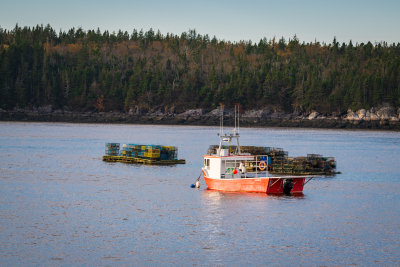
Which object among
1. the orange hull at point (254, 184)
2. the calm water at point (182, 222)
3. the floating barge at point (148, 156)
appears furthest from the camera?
the floating barge at point (148, 156)

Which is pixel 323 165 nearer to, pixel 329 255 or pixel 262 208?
pixel 262 208

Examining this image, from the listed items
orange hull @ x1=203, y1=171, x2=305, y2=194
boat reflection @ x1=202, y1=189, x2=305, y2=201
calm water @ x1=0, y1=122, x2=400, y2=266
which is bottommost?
calm water @ x1=0, y1=122, x2=400, y2=266

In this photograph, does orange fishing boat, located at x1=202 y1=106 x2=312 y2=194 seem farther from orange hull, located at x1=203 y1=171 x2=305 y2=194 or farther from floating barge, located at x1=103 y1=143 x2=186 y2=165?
floating barge, located at x1=103 y1=143 x2=186 y2=165

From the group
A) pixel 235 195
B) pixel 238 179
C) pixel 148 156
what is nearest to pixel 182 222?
pixel 235 195

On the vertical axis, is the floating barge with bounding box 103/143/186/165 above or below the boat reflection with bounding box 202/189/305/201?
above

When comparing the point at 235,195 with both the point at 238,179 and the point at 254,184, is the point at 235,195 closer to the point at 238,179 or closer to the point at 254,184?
the point at 238,179

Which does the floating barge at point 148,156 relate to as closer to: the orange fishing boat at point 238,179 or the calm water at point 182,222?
the calm water at point 182,222

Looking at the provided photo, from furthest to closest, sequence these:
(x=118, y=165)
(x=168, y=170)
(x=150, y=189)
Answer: (x=118, y=165), (x=168, y=170), (x=150, y=189)

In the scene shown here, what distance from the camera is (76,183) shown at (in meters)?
48.7

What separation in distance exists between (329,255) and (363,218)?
10122 mm

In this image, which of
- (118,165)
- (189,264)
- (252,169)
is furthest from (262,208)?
(118,165)

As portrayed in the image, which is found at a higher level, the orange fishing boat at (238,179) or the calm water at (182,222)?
the orange fishing boat at (238,179)

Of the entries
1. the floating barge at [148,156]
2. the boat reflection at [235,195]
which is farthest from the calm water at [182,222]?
the floating barge at [148,156]

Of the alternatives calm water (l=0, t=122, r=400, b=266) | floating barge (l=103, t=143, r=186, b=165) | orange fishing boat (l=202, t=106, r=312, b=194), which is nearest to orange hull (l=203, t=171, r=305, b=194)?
orange fishing boat (l=202, t=106, r=312, b=194)
